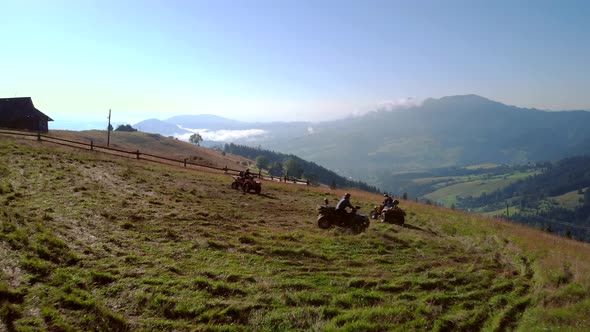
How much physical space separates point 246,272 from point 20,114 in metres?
59.6

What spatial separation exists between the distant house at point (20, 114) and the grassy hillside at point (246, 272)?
142ft

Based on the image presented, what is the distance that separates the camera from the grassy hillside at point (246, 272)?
710cm

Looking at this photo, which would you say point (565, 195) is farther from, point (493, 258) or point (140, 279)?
point (140, 279)

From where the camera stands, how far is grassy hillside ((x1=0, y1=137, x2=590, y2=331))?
7098 millimetres

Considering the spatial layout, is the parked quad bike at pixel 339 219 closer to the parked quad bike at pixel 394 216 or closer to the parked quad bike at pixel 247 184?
the parked quad bike at pixel 394 216

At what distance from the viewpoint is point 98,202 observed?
14.9 metres

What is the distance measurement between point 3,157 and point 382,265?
24068 mm

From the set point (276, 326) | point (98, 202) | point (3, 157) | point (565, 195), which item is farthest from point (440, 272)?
point (565, 195)

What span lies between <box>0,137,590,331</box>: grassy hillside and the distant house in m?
43.4

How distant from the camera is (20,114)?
50562mm

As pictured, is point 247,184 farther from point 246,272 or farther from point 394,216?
point 246,272

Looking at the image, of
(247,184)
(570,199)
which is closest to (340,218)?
(247,184)

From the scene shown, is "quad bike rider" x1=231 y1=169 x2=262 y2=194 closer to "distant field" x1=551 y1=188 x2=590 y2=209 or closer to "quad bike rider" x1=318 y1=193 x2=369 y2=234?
"quad bike rider" x1=318 y1=193 x2=369 y2=234

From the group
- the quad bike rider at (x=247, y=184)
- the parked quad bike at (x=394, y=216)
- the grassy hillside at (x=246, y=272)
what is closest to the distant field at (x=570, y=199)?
the parked quad bike at (x=394, y=216)
